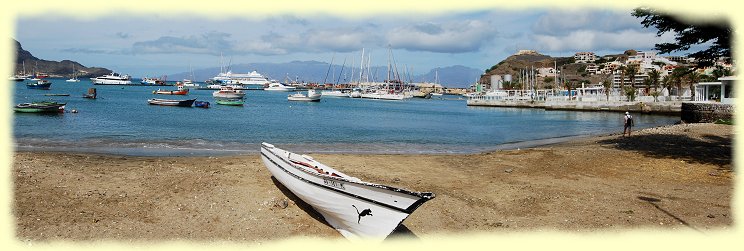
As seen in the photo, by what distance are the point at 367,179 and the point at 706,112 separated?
44.5 metres

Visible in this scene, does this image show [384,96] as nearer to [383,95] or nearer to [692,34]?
[383,95]

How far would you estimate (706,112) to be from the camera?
4775cm

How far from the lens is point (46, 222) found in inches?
432

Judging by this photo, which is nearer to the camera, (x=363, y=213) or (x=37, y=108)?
(x=363, y=213)

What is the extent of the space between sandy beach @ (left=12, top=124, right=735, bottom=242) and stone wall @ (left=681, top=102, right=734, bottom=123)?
101ft

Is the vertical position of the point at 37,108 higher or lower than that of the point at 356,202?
higher

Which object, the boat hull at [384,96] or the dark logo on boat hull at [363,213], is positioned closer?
the dark logo on boat hull at [363,213]

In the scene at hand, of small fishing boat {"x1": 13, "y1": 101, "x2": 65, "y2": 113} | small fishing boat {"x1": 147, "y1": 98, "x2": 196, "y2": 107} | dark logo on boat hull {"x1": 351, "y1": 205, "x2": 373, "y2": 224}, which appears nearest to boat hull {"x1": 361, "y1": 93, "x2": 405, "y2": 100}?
small fishing boat {"x1": 147, "y1": 98, "x2": 196, "y2": 107}

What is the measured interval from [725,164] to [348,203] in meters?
16.8

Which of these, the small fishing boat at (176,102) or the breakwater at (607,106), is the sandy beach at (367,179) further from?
the breakwater at (607,106)

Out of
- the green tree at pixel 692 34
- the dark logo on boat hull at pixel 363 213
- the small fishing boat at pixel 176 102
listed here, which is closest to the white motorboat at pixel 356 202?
the dark logo on boat hull at pixel 363 213

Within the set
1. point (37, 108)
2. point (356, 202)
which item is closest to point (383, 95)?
point (37, 108)

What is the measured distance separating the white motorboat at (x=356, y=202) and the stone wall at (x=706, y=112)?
1837 inches

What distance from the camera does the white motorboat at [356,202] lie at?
30.6 ft
